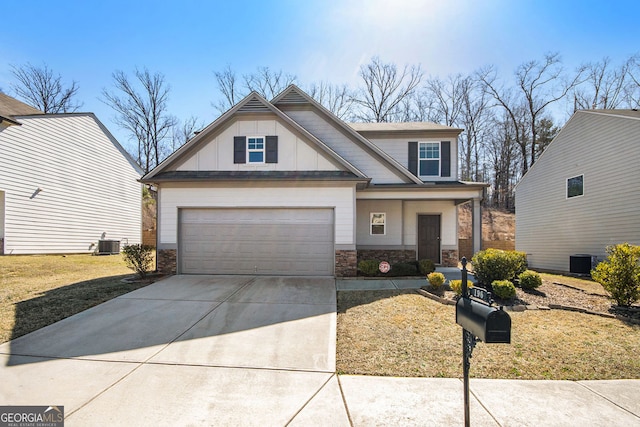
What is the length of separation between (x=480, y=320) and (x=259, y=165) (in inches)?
374

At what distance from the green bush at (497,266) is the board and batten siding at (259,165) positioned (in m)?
5.21

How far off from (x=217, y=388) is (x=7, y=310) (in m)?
5.85

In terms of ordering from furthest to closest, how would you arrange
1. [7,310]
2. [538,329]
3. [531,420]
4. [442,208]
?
1. [442,208]
2. [7,310]
3. [538,329]
4. [531,420]

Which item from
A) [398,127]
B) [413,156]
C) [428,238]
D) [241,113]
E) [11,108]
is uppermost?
[11,108]

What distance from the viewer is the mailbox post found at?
2.33 m

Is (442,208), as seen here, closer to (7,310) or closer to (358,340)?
(358,340)

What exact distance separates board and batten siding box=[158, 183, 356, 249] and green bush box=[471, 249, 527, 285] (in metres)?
3.73

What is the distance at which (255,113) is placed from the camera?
1111cm

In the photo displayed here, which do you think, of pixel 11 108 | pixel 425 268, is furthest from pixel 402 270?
pixel 11 108

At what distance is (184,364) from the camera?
443 centimetres

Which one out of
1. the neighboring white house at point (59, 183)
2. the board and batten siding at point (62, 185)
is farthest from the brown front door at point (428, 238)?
the board and batten siding at point (62, 185)

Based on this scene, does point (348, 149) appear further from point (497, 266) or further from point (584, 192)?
point (584, 192)

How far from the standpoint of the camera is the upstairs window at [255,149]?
1110 cm

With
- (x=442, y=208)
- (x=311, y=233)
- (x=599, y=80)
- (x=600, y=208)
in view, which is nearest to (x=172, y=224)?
(x=311, y=233)
